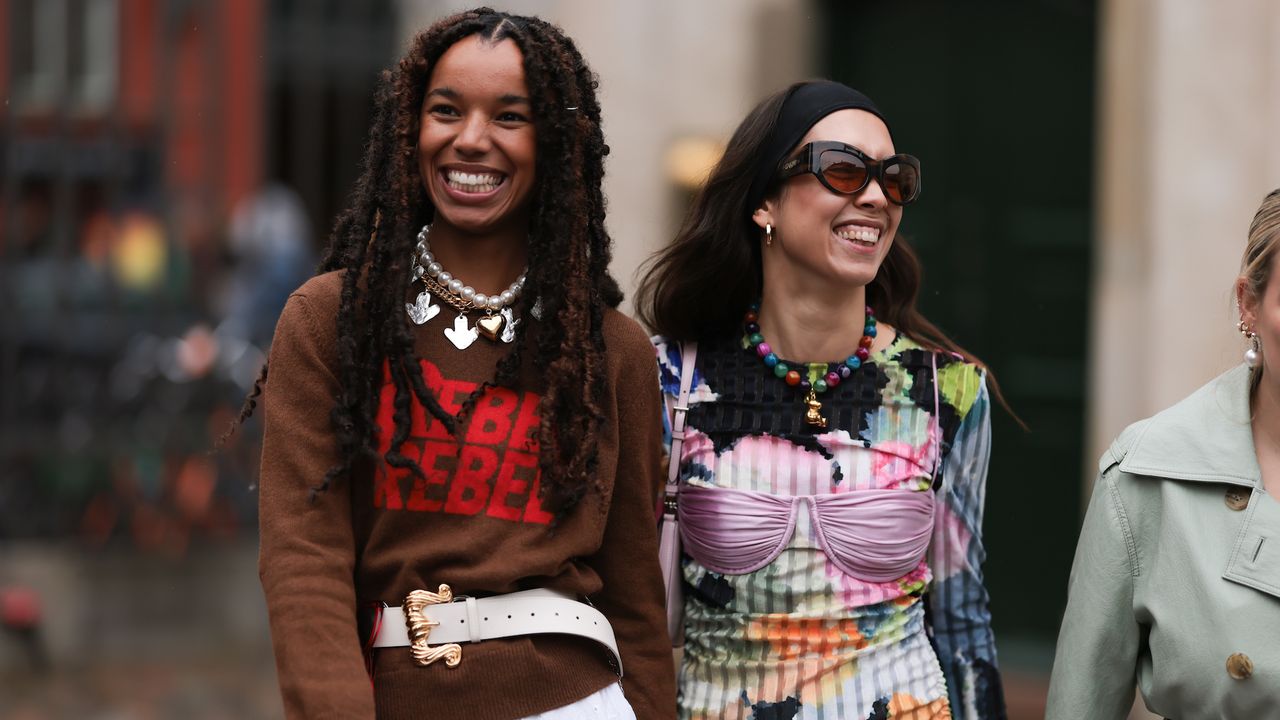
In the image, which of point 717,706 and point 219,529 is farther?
point 219,529

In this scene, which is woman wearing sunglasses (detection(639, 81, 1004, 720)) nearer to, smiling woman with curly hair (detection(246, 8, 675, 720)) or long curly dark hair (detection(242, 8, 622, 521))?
smiling woman with curly hair (detection(246, 8, 675, 720))

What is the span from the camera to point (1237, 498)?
3.34 metres

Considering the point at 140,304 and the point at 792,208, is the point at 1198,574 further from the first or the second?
the point at 140,304

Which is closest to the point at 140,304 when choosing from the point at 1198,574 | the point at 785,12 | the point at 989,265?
the point at 785,12

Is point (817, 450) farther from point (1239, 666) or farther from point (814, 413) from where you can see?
point (1239, 666)

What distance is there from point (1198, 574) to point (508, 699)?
1271mm

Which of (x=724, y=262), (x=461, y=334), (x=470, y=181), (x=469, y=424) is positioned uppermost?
(x=470, y=181)

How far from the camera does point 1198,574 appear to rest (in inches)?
130

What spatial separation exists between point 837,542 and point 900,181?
0.77 m

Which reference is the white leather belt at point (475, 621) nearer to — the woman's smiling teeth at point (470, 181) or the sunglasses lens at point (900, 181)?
the woman's smiling teeth at point (470, 181)

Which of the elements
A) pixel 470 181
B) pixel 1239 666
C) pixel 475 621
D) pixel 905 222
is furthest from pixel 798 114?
pixel 905 222

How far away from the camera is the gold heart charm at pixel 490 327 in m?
3.38

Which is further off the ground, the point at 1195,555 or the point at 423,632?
the point at 1195,555

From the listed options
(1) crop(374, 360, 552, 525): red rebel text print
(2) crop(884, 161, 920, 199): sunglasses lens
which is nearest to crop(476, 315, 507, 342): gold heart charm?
(1) crop(374, 360, 552, 525): red rebel text print
